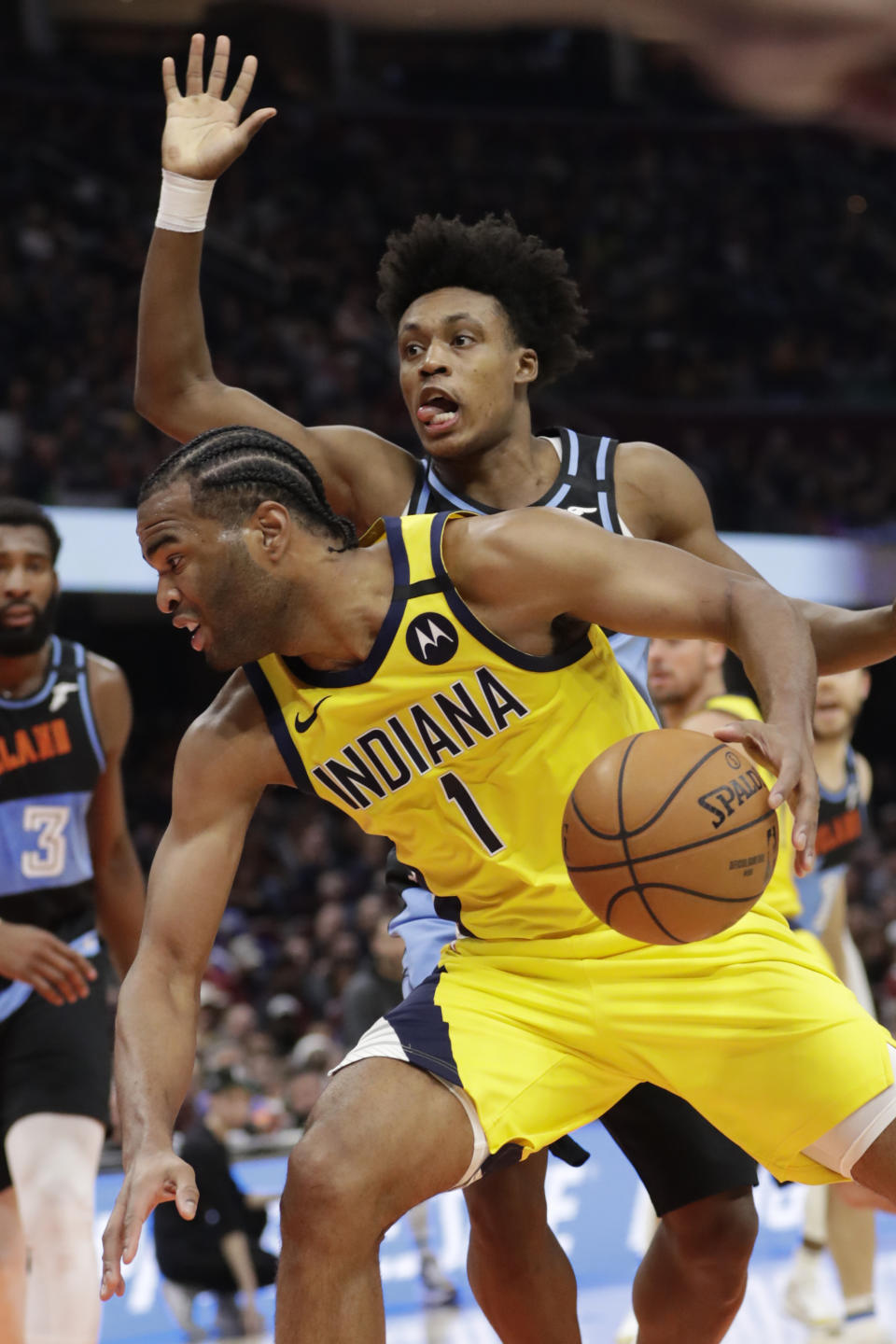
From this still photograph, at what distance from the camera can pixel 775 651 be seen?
9.67 ft

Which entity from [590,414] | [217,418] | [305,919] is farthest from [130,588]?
[217,418]

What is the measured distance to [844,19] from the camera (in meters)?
17.9

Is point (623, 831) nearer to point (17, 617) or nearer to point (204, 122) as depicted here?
point (204, 122)

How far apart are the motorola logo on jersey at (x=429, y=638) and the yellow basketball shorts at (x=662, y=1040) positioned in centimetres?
62

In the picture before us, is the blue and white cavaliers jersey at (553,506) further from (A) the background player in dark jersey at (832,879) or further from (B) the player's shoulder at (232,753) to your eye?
(A) the background player in dark jersey at (832,879)

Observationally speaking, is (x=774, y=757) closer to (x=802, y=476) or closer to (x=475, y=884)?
(x=475, y=884)

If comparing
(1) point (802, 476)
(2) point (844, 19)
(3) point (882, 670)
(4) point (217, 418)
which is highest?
(2) point (844, 19)

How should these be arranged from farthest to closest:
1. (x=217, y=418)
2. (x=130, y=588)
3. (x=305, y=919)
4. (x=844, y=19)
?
(x=844, y=19), (x=305, y=919), (x=130, y=588), (x=217, y=418)

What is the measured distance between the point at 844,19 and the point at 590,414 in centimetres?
549

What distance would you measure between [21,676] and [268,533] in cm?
181

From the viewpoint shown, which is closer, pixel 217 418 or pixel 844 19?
pixel 217 418

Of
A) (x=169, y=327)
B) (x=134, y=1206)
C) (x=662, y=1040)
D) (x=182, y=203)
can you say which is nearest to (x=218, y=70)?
(x=182, y=203)

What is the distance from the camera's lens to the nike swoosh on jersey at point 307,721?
3168mm

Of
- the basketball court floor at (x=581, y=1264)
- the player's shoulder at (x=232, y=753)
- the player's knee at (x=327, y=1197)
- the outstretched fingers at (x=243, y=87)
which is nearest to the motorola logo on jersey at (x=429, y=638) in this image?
the player's shoulder at (x=232, y=753)
